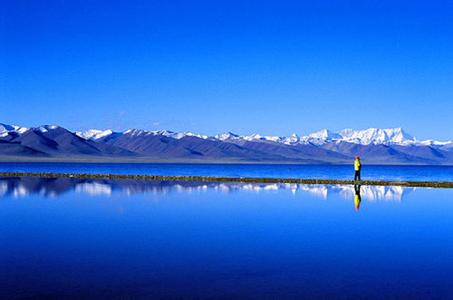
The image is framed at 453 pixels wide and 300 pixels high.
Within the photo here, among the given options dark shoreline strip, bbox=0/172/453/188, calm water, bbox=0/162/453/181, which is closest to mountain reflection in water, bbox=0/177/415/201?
dark shoreline strip, bbox=0/172/453/188

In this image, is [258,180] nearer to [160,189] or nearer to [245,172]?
[160,189]

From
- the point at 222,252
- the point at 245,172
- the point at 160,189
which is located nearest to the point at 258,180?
the point at 160,189

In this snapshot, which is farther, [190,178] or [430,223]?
[190,178]

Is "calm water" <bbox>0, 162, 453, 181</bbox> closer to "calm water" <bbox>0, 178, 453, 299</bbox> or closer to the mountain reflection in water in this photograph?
the mountain reflection in water

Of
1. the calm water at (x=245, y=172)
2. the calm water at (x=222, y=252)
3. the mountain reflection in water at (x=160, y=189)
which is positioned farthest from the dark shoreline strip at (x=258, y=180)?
the calm water at (x=245, y=172)

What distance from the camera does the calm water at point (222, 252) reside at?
32.4 ft

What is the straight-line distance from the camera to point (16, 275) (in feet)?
34.5

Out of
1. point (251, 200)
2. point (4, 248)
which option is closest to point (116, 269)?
point (4, 248)

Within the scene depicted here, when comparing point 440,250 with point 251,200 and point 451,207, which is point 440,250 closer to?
point 451,207

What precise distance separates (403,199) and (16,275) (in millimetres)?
23243

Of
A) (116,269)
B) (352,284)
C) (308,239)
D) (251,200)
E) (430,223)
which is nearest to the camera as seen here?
(352,284)

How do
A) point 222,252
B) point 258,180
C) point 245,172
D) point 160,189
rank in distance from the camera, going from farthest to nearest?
point 245,172 → point 258,180 → point 160,189 → point 222,252

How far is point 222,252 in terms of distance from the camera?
13086 mm

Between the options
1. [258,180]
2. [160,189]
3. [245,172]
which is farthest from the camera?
[245,172]
